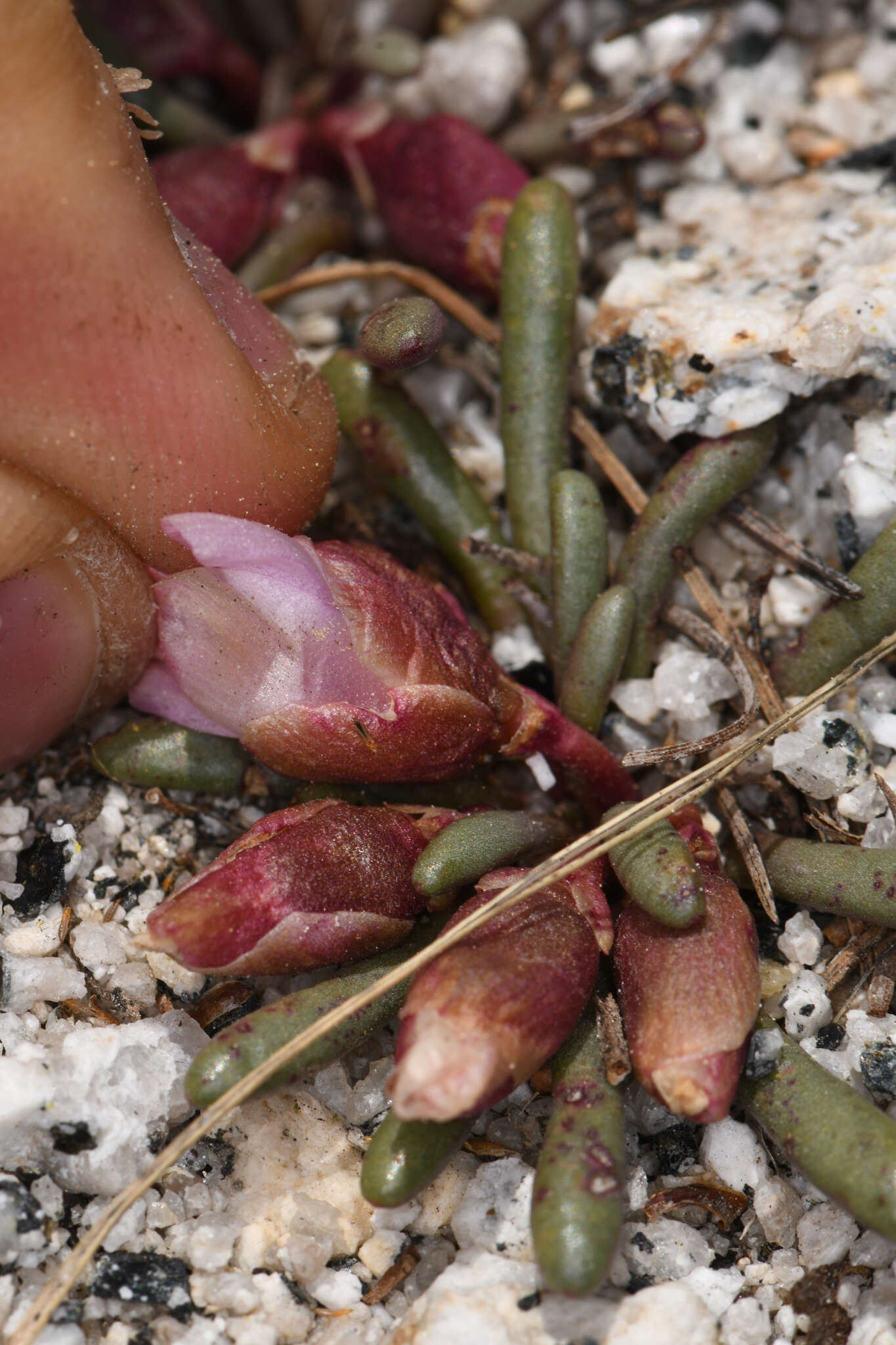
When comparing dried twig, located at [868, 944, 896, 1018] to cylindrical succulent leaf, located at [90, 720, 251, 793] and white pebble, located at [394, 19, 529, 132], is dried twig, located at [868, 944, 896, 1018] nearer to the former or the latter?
cylindrical succulent leaf, located at [90, 720, 251, 793]

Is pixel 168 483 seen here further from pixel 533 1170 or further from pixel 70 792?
pixel 533 1170

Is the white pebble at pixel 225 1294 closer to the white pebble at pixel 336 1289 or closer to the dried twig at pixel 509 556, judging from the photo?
the white pebble at pixel 336 1289

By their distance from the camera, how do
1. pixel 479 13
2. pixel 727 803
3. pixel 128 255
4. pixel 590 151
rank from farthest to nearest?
pixel 479 13 → pixel 590 151 → pixel 727 803 → pixel 128 255

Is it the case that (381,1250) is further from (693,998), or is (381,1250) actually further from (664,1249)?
(693,998)

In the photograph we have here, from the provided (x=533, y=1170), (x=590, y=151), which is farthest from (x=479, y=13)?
(x=533, y=1170)

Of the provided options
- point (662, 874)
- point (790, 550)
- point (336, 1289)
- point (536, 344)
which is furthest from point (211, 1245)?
point (536, 344)

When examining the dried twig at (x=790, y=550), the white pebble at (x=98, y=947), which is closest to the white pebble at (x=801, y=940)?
the dried twig at (x=790, y=550)
